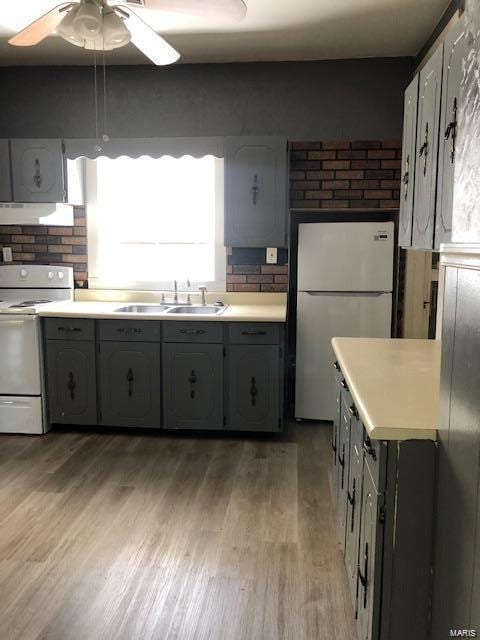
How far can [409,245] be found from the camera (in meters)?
2.32

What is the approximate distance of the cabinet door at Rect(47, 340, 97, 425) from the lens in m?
3.81

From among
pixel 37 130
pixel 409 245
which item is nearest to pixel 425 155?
pixel 409 245

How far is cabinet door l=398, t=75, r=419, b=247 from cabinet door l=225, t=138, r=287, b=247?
1.42 metres

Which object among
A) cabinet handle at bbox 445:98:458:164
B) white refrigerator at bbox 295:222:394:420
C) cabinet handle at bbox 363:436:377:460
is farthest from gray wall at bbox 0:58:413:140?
cabinet handle at bbox 363:436:377:460

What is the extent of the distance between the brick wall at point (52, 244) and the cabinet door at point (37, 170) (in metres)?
0.37

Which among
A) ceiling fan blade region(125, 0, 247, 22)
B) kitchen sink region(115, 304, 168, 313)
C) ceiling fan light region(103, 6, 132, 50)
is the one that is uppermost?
ceiling fan blade region(125, 0, 247, 22)

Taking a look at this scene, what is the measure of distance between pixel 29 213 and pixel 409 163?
2.84 m

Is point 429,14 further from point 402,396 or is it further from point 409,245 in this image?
point 402,396

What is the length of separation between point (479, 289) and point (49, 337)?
331 cm

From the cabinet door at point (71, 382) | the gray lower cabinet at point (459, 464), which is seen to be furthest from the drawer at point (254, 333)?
the gray lower cabinet at point (459, 464)

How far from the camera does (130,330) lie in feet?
12.3

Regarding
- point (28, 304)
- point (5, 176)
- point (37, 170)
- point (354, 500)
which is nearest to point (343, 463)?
point (354, 500)

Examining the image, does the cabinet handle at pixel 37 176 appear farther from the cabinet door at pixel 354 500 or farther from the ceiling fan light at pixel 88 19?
the cabinet door at pixel 354 500

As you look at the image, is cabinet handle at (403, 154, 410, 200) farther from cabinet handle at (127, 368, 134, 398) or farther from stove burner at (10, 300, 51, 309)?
stove burner at (10, 300, 51, 309)
